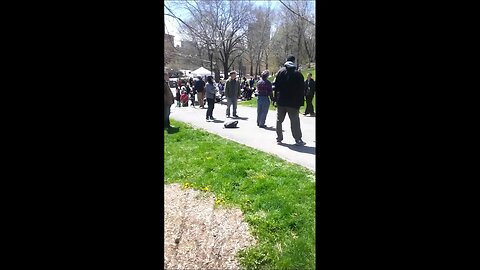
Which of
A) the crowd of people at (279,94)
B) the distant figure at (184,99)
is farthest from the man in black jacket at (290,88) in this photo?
the distant figure at (184,99)

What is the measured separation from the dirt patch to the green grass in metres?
0.13

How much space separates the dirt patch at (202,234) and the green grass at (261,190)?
13 centimetres

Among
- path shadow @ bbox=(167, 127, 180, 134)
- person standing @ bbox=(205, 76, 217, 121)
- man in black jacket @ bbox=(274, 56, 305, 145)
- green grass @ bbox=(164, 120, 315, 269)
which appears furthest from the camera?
person standing @ bbox=(205, 76, 217, 121)

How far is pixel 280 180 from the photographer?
514 centimetres

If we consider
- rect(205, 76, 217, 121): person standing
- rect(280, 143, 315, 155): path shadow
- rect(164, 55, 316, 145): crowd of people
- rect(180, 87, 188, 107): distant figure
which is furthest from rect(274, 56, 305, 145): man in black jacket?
rect(180, 87, 188, 107): distant figure

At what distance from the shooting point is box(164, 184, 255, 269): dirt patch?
135 inches

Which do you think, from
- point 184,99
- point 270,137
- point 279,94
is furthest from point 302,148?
point 184,99

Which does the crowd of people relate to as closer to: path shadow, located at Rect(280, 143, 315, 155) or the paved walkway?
path shadow, located at Rect(280, 143, 315, 155)

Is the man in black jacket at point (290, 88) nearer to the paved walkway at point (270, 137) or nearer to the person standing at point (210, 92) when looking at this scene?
the paved walkway at point (270, 137)

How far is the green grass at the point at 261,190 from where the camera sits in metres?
3.33
